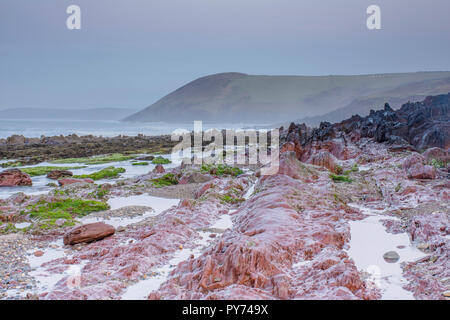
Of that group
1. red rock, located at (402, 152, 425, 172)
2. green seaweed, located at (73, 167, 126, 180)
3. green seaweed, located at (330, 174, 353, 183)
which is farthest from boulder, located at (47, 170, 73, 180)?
red rock, located at (402, 152, 425, 172)

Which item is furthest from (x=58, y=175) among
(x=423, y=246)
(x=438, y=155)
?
(x=438, y=155)

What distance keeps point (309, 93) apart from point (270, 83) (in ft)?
93.5

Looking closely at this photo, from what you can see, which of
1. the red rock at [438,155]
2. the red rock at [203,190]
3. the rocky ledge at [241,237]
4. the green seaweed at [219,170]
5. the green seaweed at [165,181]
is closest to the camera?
the rocky ledge at [241,237]

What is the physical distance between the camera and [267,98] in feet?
522

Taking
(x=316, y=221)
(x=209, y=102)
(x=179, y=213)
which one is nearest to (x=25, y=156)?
(x=179, y=213)

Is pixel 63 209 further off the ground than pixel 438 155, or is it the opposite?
pixel 438 155

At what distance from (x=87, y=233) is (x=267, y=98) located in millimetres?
156235

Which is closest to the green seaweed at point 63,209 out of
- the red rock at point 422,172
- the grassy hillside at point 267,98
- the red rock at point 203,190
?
the red rock at point 203,190

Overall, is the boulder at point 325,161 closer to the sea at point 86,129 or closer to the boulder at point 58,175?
the boulder at point 58,175

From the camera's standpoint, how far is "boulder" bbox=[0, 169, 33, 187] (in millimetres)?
17339

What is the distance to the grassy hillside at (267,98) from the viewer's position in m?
141

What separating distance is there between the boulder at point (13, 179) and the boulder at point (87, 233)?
1178 centimetres

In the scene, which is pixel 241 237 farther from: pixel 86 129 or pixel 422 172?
pixel 86 129
